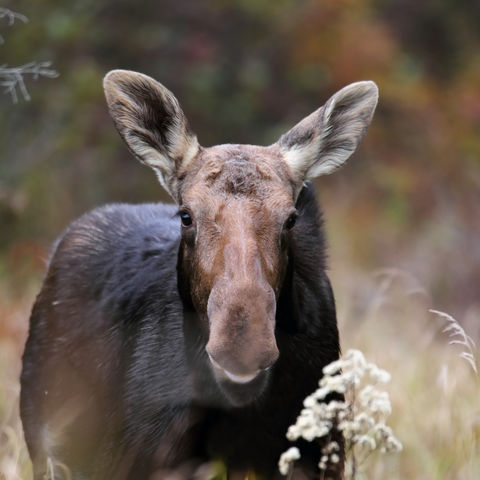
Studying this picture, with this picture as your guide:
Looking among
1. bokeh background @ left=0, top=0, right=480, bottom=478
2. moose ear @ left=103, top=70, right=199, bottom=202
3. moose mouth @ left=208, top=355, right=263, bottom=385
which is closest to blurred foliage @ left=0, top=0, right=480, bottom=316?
bokeh background @ left=0, top=0, right=480, bottom=478

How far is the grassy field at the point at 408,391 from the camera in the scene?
508 centimetres

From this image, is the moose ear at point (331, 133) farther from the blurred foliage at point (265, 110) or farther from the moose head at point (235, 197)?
the blurred foliage at point (265, 110)

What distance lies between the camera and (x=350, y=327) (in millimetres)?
9055

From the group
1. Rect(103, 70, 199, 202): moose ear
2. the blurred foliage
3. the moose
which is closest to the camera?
the moose

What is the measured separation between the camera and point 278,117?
1742 cm

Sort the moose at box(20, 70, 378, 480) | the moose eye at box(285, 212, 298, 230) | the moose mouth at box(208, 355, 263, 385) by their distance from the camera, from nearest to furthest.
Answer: the moose mouth at box(208, 355, 263, 385), the moose at box(20, 70, 378, 480), the moose eye at box(285, 212, 298, 230)

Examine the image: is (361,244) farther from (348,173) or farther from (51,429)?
(51,429)

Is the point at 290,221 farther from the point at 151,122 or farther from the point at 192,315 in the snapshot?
the point at 151,122

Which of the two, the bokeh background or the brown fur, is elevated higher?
the bokeh background

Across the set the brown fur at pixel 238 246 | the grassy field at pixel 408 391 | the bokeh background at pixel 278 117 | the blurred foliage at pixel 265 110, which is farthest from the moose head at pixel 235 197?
the blurred foliage at pixel 265 110

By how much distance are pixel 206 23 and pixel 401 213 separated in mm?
4301

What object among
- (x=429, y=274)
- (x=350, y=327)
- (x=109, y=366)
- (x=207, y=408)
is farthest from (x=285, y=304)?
(x=429, y=274)

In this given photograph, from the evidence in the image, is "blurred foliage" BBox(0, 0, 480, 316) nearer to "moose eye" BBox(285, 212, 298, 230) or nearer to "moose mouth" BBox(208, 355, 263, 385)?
"moose eye" BBox(285, 212, 298, 230)

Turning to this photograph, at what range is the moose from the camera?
4.32 m
